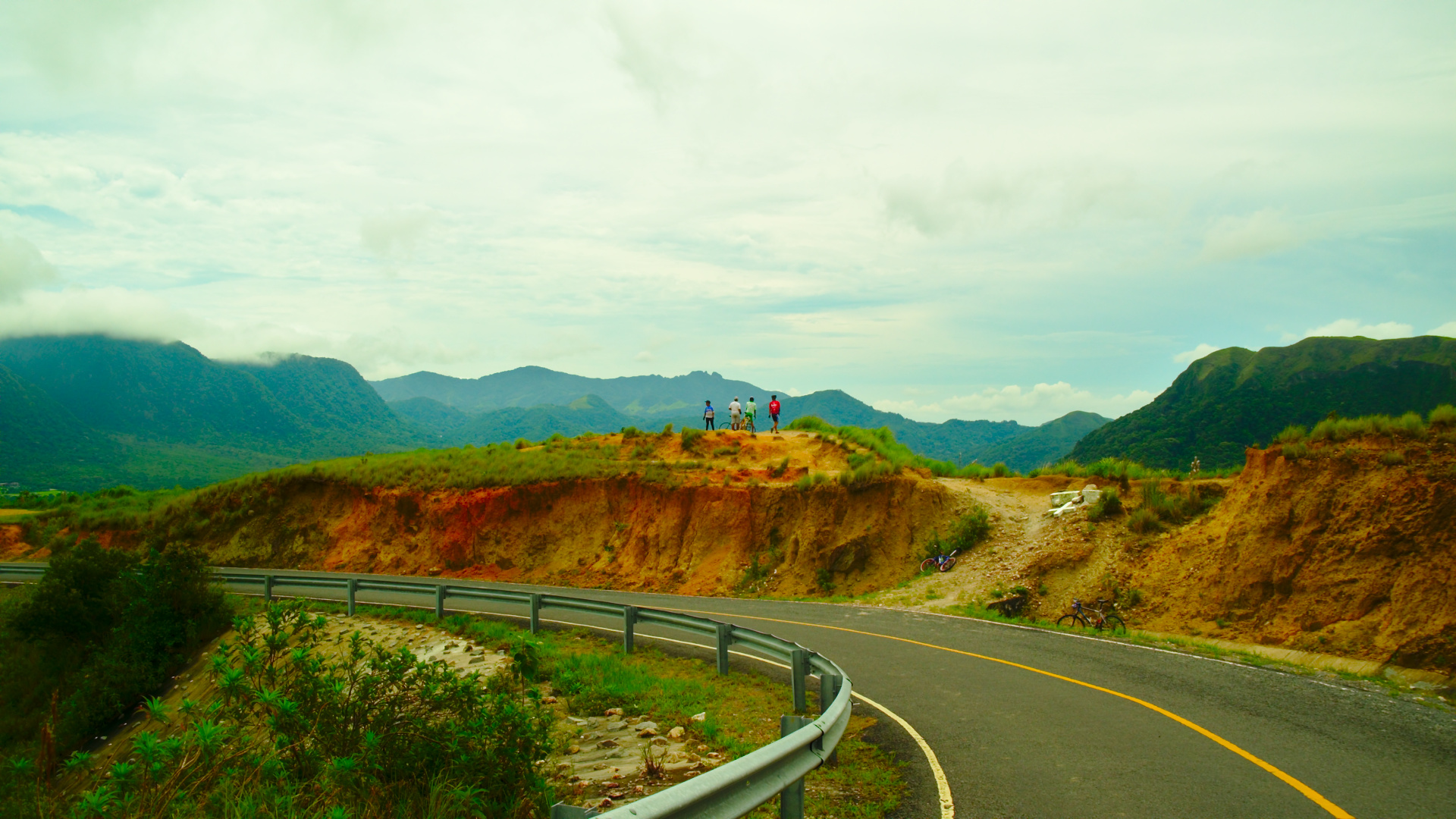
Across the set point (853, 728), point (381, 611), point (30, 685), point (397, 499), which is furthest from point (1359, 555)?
point (397, 499)

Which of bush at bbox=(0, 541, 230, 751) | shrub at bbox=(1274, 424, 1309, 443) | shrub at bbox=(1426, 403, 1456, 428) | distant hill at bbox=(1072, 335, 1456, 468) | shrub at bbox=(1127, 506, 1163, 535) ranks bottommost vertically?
bush at bbox=(0, 541, 230, 751)

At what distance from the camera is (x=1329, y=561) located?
16.0 m

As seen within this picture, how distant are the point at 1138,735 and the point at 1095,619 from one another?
416 inches

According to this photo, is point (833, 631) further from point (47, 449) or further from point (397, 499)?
point (47, 449)

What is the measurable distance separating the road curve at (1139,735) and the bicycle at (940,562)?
9.82m

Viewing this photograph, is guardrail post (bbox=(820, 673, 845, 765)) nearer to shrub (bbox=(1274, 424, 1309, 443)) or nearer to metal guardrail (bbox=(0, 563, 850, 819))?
metal guardrail (bbox=(0, 563, 850, 819))

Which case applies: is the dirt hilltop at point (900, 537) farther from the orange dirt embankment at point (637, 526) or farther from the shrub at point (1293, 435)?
the shrub at point (1293, 435)

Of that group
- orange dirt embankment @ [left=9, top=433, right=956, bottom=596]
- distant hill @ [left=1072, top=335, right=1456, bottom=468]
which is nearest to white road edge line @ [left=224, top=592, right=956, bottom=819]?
orange dirt embankment @ [left=9, top=433, right=956, bottom=596]

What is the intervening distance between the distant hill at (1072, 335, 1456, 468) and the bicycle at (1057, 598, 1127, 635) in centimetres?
3322

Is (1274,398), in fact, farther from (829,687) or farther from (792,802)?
(792,802)

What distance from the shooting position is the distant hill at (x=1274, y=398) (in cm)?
5859

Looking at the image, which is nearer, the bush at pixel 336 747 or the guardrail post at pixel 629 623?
the bush at pixel 336 747

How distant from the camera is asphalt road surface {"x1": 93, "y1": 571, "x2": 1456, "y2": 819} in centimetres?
676

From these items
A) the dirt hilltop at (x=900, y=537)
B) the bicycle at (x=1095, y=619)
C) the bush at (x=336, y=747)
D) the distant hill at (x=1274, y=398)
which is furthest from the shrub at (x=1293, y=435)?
the distant hill at (x=1274, y=398)
